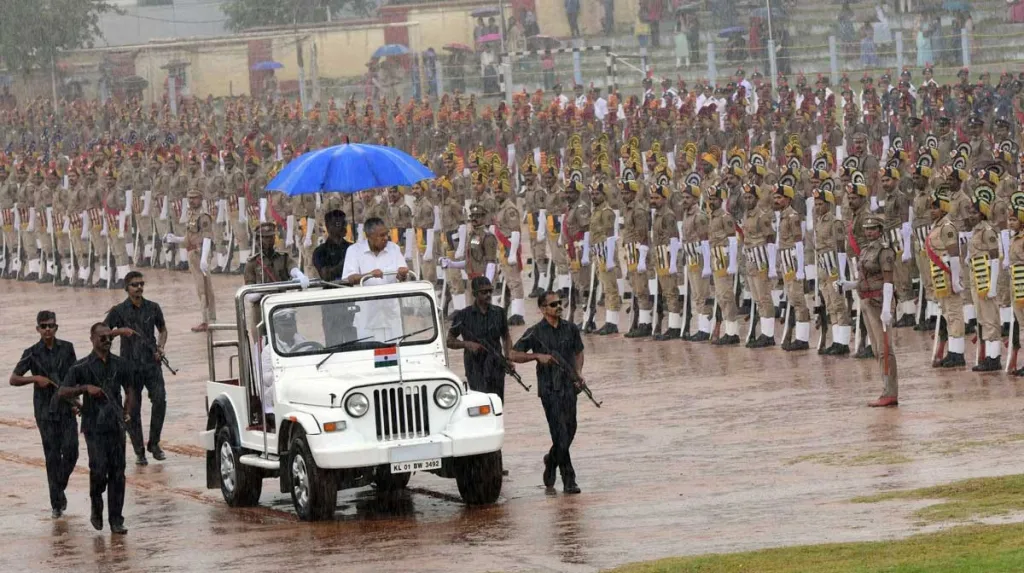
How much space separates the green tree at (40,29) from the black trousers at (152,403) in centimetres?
4581

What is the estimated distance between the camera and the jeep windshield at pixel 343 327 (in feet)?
52.1

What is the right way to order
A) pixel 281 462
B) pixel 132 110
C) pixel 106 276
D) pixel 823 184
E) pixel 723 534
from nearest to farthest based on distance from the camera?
pixel 723 534
pixel 281 462
pixel 823 184
pixel 106 276
pixel 132 110

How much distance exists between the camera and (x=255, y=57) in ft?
192

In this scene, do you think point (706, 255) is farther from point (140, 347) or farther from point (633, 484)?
point (633, 484)

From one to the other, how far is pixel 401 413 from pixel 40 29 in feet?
167

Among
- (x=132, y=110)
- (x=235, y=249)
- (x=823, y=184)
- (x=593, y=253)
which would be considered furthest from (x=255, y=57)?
(x=823, y=184)

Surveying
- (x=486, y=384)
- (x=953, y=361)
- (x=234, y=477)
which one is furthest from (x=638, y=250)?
(x=234, y=477)

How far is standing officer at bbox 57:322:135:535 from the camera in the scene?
604 inches

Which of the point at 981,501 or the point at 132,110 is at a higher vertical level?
the point at 132,110

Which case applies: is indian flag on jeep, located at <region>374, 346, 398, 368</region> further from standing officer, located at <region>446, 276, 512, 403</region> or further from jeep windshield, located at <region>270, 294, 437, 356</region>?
standing officer, located at <region>446, 276, 512, 403</region>

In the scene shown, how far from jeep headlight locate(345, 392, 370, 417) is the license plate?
0.44 metres

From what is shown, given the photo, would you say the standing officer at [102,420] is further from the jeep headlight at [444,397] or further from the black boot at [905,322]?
the black boot at [905,322]

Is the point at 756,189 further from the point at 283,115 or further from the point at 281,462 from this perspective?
the point at 283,115

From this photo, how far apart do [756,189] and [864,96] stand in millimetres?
15884
